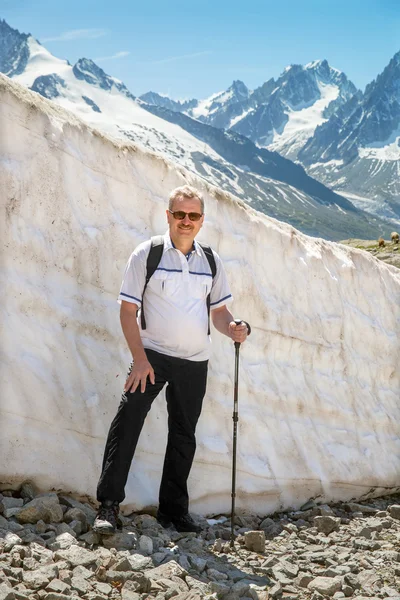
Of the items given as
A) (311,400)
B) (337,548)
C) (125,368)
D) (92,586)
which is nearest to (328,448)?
(311,400)

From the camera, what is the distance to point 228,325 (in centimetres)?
775

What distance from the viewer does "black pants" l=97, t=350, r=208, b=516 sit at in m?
6.84

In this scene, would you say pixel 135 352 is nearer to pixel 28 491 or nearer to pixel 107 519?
pixel 107 519

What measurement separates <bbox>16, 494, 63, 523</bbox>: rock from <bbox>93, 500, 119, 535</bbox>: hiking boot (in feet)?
1.48

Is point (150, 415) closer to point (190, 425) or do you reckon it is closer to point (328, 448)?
point (190, 425)

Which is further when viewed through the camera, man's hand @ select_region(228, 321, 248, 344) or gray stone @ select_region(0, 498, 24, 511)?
man's hand @ select_region(228, 321, 248, 344)

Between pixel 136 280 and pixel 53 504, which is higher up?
pixel 136 280

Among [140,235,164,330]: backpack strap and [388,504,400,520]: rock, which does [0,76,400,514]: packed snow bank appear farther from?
[140,235,164,330]: backpack strap

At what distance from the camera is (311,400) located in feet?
37.0

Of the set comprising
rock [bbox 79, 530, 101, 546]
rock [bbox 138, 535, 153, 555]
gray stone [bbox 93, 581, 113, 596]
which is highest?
rock [bbox 79, 530, 101, 546]

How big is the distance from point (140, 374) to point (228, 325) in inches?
55.8

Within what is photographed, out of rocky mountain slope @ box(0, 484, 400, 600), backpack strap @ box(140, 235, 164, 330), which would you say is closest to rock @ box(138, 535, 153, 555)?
rocky mountain slope @ box(0, 484, 400, 600)

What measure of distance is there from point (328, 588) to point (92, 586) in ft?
7.98

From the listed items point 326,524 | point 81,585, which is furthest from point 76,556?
point 326,524
